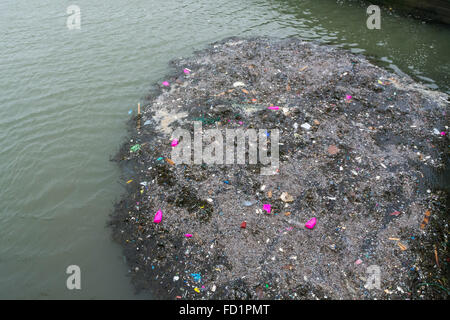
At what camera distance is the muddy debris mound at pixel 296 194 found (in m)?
4.10

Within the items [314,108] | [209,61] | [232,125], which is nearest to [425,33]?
[314,108]

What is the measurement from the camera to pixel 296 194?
5.08 meters

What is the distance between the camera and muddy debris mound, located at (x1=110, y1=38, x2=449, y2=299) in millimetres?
4098

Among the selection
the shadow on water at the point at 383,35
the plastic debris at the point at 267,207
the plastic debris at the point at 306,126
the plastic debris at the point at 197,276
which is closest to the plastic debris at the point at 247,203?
the plastic debris at the point at 267,207

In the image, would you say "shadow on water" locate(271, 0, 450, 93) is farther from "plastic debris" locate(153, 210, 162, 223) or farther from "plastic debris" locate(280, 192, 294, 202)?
"plastic debris" locate(153, 210, 162, 223)

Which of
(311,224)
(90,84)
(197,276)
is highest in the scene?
(90,84)

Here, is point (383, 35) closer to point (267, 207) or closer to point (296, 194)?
point (296, 194)

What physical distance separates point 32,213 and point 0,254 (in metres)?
0.80

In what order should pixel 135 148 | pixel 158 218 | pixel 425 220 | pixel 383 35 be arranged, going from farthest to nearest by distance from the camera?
pixel 383 35, pixel 135 148, pixel 158 218, pixel 425 220

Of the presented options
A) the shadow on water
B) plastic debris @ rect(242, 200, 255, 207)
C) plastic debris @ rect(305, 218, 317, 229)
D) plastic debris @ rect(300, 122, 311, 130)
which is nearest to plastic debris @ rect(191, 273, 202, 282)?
plastic debris @ rect(242, 200, 255, 207)

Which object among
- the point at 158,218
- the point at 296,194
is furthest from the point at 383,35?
the point at 158,218

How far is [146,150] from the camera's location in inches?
242

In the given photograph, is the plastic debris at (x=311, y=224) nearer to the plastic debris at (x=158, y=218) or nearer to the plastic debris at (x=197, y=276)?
the plastic debris at (x=197, y=276)

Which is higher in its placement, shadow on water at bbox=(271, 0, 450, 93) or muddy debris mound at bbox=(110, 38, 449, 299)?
shadow on water at bbox=(271, 0, 450, 93)
